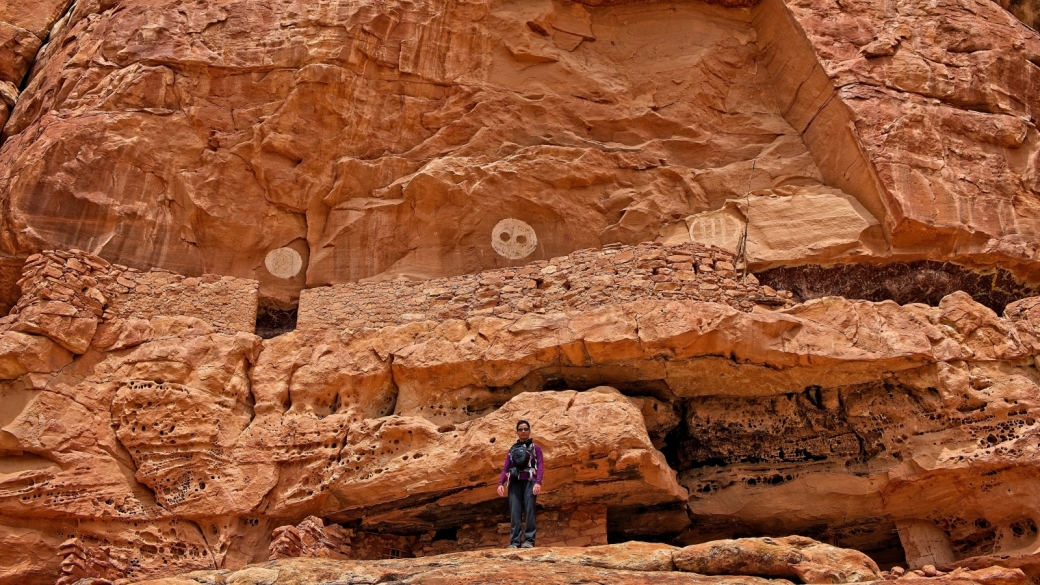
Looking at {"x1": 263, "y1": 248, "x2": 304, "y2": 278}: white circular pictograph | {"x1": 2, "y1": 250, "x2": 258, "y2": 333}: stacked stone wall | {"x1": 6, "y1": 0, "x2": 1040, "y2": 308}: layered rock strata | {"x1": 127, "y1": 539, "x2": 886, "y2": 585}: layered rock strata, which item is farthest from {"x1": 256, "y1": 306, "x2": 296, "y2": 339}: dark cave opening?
{"x1": 127, "y1": 539, "x2": 886, "y2": 585}: layered rock strata

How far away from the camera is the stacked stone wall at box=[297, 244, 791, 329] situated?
11.9 m

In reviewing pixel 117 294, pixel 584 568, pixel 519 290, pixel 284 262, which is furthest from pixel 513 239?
pixel 584 568

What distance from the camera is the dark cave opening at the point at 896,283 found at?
1335cm

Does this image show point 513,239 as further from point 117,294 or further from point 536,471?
point 536,471

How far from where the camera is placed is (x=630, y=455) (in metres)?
10.3

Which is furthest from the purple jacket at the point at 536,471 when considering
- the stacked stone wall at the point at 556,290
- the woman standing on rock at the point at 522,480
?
the stacked stone wall at the point at 556,290

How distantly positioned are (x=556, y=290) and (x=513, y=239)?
2.60 meters

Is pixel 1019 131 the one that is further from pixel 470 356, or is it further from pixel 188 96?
pixel 188 96

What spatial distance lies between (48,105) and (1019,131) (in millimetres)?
12366

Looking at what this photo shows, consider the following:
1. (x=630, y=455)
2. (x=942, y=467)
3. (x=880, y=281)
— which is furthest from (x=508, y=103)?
(x=942, y=467)

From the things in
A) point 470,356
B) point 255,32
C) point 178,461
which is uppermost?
point 255,32

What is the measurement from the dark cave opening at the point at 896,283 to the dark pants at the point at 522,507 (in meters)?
5.16

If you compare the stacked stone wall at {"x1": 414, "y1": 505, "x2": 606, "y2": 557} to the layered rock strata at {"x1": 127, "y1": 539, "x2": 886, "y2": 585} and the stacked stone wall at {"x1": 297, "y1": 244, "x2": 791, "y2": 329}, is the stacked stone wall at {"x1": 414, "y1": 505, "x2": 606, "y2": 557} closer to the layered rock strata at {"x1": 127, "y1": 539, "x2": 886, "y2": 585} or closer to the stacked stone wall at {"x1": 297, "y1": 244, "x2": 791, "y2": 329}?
the layered rock strata at {"x1": 127, "y1": 539, "x2": 886, "y2": 585}

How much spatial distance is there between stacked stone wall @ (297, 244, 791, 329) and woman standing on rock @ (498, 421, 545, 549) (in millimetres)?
2464
